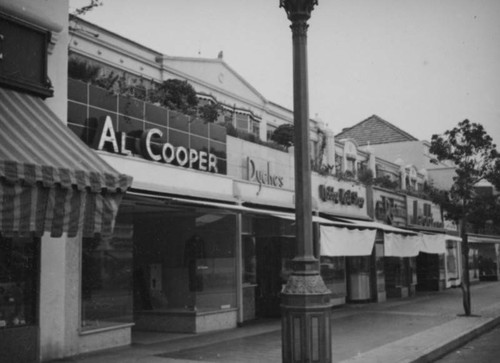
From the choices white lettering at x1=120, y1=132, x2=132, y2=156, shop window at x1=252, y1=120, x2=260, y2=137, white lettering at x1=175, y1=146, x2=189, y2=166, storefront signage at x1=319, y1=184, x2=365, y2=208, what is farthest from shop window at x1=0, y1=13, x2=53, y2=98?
shop window at x1=252, y1=120, x2=260, y2=137

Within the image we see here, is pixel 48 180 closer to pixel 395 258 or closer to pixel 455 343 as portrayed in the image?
pixel 455 343

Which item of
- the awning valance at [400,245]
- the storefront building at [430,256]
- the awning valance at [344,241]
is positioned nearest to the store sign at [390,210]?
the storefront building at [430,256]

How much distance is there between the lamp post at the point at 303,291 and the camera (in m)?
7.13

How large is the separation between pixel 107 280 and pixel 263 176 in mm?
6159

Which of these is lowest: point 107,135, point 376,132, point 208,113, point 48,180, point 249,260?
point 249,260

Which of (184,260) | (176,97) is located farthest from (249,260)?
(176,97)

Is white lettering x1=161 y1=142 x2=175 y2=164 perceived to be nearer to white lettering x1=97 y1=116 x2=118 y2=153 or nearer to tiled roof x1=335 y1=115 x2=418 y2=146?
white lettering x1=97 y1=116 x2=118 y2=153

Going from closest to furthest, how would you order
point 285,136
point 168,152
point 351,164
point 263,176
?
point 168,152 < point 263,176 < point 285,136 < point 351,164

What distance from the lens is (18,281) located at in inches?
369

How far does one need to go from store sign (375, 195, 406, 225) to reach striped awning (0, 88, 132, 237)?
654 inches

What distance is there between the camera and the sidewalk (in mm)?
10227

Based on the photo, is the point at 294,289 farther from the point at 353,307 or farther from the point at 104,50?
the point at 353,307

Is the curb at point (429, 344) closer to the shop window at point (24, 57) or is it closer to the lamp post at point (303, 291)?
the lamp post at point (303, 291)

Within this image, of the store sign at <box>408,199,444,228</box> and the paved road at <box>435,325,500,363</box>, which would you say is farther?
the store sign at <box>408,199,444,228</box>
